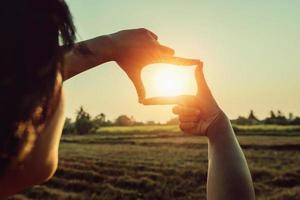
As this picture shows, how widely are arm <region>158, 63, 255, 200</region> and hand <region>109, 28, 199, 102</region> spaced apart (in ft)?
0.11

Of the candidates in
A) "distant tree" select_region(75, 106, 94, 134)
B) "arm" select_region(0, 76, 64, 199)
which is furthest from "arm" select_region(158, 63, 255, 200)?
"distant tree" select_region(75, 106, 94, 134)

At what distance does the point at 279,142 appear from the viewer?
10734 mm

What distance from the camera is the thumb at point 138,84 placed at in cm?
51

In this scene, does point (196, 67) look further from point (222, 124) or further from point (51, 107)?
point (51, 107)

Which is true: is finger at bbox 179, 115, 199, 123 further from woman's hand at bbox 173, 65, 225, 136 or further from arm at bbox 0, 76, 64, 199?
arm at bbox 0, 76, 64, 199

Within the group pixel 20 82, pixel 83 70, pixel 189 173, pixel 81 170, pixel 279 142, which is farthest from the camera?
pixel 279 142

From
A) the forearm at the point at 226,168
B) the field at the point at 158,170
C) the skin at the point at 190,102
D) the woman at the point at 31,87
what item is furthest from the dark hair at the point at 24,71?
the field at the point at 158,170

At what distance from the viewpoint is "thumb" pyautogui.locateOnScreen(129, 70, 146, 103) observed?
51 cm

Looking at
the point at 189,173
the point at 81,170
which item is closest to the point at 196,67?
the point at 189,173

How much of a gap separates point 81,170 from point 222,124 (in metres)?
8.20

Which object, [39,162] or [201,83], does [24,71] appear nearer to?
[39,162]

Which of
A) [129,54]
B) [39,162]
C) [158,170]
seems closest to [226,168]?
[129,54]

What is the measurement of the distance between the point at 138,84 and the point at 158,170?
25.8 ft

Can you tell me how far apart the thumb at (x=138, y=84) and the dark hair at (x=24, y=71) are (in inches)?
7.6
